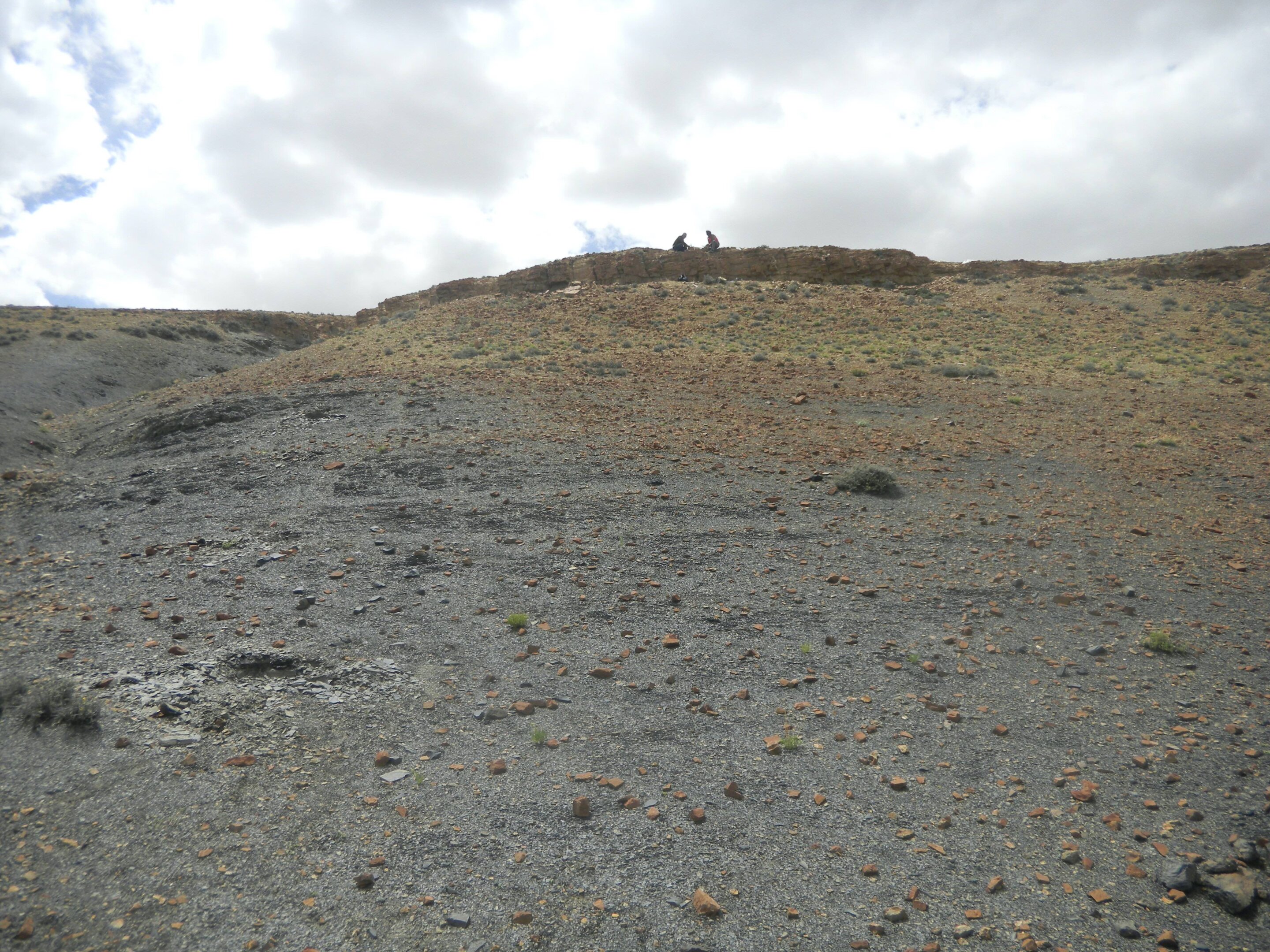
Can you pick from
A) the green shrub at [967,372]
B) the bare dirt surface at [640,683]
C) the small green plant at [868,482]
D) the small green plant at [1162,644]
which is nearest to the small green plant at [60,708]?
the bare dirt surface at [640,683]

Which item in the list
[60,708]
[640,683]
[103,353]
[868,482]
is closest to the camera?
[60,708]

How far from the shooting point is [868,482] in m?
11.8

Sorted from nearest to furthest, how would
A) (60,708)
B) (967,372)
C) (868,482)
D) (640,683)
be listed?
(60,708) < (640,683) < (868,482) < (967,372)

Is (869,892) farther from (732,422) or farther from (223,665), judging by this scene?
(732,422)

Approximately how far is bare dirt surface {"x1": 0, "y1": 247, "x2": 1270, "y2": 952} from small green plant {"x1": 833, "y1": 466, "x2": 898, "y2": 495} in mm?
400

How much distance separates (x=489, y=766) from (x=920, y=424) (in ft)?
43.4

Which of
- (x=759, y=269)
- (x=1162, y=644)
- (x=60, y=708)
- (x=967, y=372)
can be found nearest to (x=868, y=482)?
(x=1162, y=644)

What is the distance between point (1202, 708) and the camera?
6.09 metres

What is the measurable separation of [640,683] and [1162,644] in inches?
215

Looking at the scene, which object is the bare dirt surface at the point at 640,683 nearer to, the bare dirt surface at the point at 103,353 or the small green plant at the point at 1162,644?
the small green plant at the point at 1162,644

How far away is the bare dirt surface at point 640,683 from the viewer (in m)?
4.25

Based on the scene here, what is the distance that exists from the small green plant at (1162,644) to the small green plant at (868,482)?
487 cm

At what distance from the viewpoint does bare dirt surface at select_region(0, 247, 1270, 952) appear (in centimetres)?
425

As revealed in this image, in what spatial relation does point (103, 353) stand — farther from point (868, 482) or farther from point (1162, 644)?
point (1162, 644)
